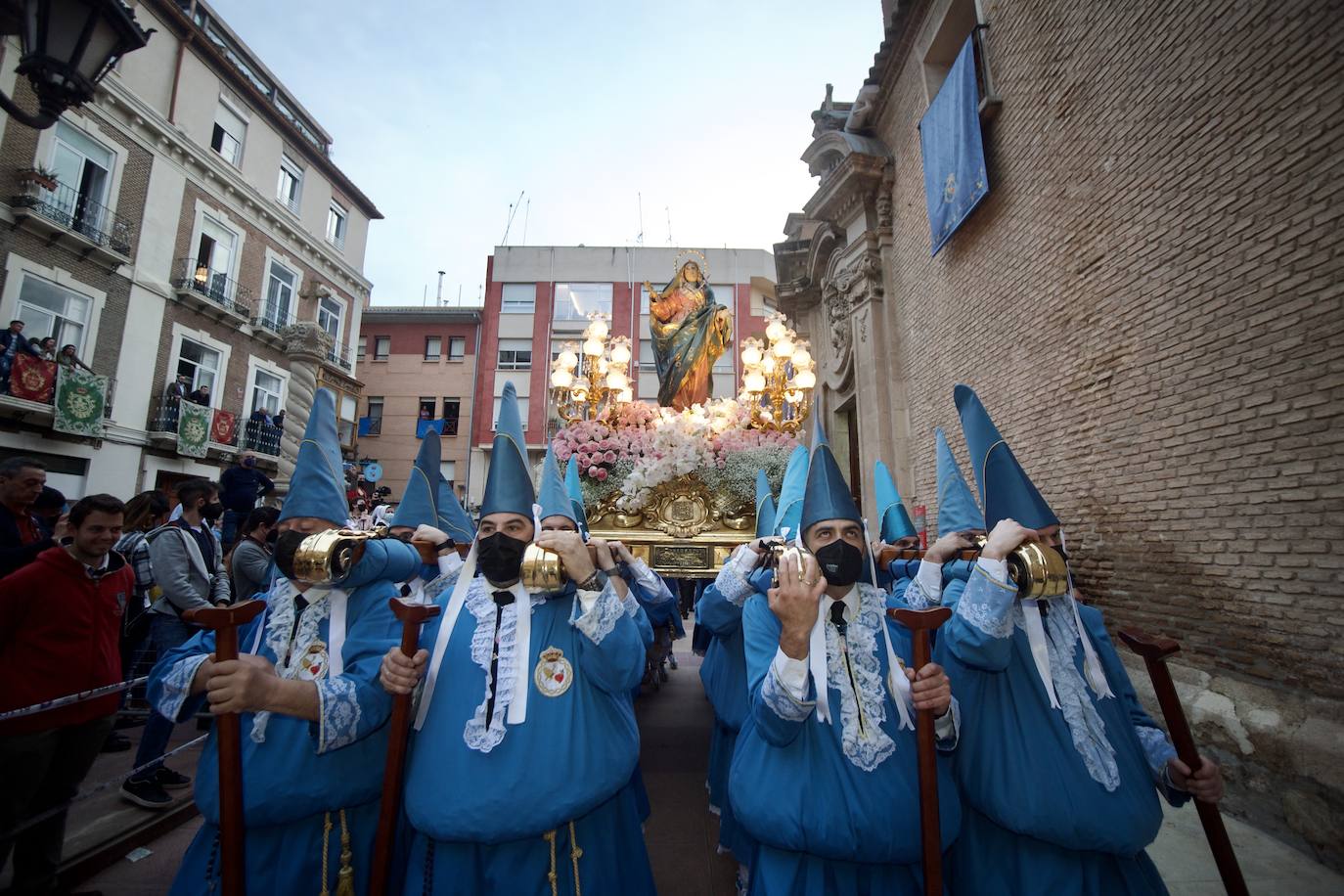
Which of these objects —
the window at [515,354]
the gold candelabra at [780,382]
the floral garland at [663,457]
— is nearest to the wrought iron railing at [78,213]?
the floral garland at [663,457]

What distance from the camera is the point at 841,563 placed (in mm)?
2125

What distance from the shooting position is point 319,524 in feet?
7.86

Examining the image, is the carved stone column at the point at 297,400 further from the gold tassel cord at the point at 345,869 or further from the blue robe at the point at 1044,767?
the blue robe at the point at 1044,767

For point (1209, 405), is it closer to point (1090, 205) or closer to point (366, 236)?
point (1090, 205)

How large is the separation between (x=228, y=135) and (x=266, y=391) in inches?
271

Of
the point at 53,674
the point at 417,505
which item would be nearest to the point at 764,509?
the point at 417,505

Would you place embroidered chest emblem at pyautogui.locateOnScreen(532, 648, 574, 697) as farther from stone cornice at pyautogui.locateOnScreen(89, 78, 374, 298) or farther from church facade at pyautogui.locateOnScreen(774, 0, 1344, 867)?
stone cornice at pyautogui.locateOnScreen(89, 78, 374, 298)

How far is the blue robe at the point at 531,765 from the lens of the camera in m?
1.91

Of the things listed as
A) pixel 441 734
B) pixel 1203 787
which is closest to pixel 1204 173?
pixel 1203 787

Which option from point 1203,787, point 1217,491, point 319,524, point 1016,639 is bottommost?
point 1203,787

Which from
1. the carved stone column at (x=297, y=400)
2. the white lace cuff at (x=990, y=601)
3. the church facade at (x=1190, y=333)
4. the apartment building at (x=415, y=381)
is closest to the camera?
the white lace cuff at (x=990, y=601)

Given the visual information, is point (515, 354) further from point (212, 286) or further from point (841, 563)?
point (841, 563)

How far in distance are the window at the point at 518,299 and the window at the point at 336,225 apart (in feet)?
26.4

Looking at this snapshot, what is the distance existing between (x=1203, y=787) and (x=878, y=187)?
35.0 feet
